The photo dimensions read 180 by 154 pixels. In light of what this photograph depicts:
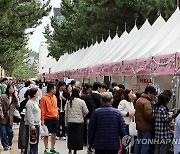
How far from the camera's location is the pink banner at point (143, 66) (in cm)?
1227

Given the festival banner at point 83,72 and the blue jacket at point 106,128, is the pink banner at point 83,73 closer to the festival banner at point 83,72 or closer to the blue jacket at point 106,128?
the festival banner at point 83,72

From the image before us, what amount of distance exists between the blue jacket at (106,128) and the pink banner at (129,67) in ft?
22.1

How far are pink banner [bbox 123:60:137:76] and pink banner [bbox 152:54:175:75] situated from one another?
6.70ft

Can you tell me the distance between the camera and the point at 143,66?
12711 millimetres

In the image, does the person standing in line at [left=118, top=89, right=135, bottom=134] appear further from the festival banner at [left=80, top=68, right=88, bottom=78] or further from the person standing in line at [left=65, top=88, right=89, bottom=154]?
the festival banner at [left=80, top=68, right=88, bottom=78]

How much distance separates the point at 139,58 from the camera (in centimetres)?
1352

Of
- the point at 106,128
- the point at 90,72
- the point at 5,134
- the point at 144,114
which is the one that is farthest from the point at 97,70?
the point at 106,128

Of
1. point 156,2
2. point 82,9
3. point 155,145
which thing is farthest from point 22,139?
point 82,9

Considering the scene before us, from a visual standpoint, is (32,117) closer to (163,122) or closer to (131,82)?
(163,122)

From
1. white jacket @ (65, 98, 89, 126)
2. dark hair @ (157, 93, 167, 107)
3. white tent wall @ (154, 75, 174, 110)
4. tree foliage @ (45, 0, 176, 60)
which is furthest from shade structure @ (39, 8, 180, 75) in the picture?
tree foliage @ (45, 0, 176, 60)

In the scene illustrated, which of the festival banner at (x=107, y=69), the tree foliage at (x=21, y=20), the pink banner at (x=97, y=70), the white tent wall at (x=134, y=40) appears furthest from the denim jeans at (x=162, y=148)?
the tree foliage at (x=21, y=20)

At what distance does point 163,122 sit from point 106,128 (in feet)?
7.09

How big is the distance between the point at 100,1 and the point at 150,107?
1946 centimetres

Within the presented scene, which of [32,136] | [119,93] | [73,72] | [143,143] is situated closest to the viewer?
[143,143]
